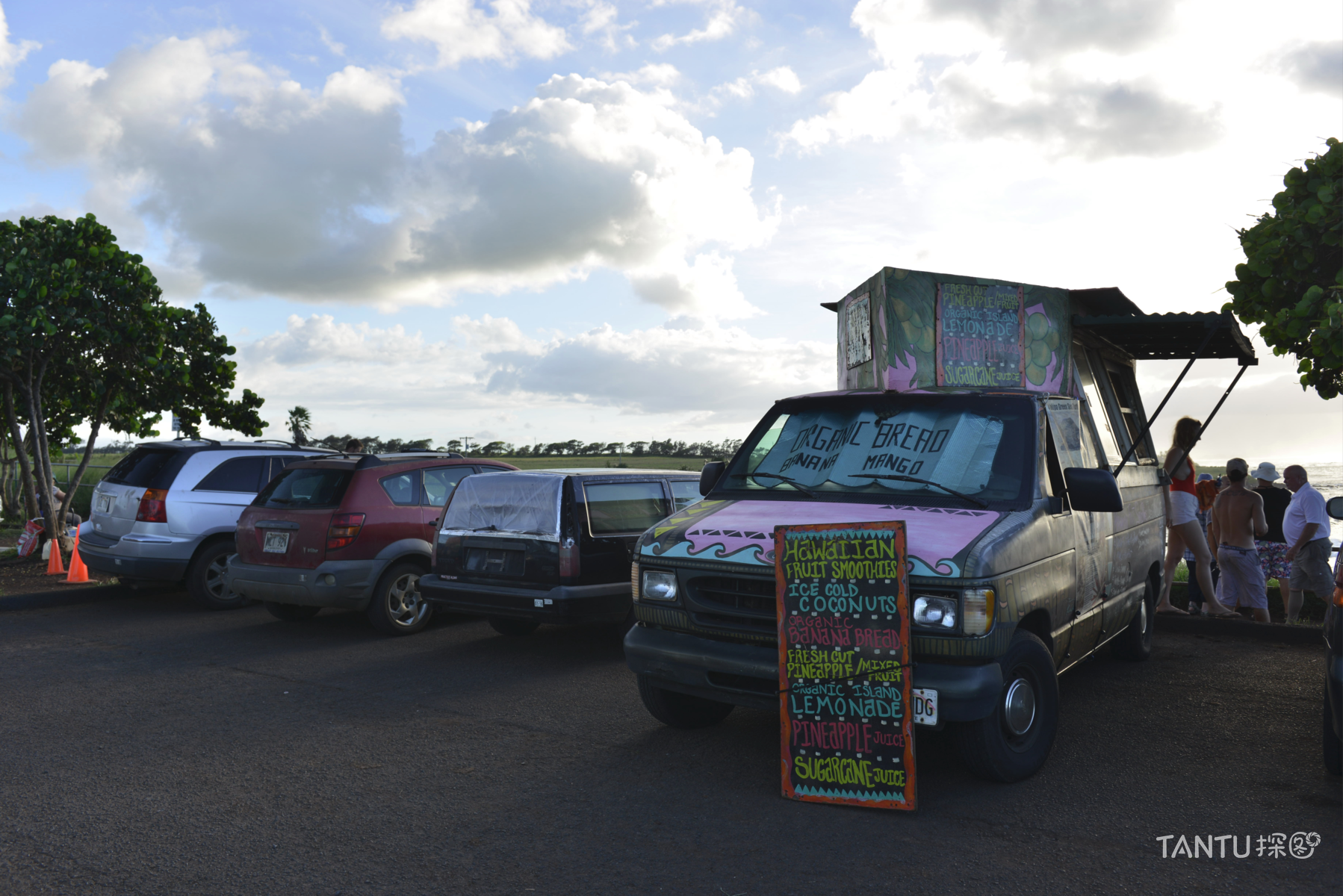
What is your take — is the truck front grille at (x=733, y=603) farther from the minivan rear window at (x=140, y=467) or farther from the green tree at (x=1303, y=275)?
the minivan rear window at (x=140, y=467)

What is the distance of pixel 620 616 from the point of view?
7699mm

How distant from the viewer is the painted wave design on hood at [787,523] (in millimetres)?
4367

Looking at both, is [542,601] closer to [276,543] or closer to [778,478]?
[778,478]

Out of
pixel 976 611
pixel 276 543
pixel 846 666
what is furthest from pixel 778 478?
pixel 276 543

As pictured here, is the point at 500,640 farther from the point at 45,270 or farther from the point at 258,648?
the point at 45,270

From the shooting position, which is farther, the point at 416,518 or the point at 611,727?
the point at 416,518

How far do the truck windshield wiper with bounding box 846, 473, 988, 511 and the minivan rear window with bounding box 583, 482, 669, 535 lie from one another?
295 cm

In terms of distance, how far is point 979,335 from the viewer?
8.03 m

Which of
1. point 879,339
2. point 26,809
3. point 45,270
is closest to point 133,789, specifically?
point 26,809

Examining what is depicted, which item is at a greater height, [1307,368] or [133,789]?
[1307,368]

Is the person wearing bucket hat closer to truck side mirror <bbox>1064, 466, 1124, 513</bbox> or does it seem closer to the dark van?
truck side mirror <bbox>1064, 466, 1124, 513</bbox>

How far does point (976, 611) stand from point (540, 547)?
412 cm

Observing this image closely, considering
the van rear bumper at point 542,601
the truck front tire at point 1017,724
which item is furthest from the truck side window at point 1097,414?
the van rear bumper at point 542,601

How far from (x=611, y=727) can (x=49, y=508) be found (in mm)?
11538
